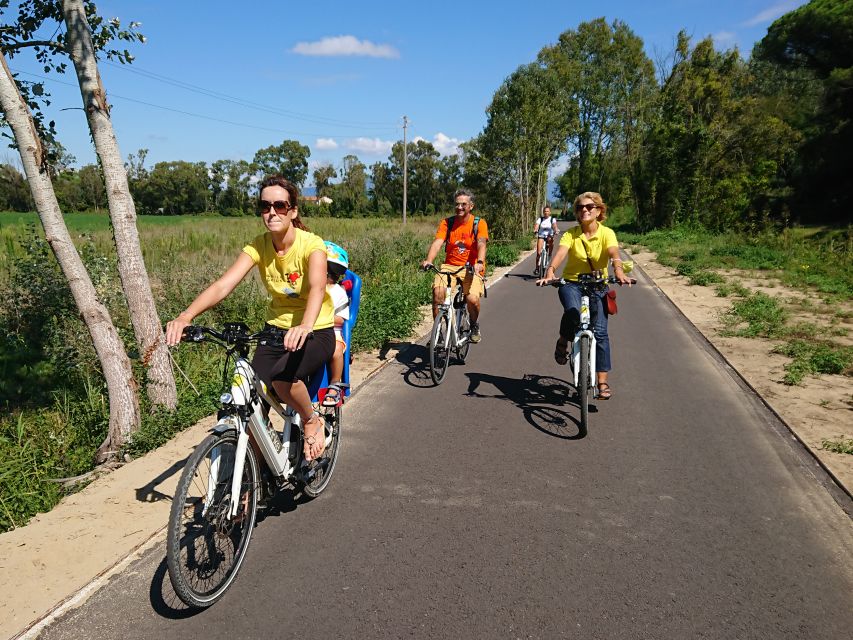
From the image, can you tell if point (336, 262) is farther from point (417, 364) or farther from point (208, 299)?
point (417, 364)

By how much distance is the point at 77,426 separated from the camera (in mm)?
5434

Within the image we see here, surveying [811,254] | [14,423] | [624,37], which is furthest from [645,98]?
[14,423]

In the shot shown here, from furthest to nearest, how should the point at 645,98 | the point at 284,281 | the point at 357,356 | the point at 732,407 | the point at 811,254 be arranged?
the point at 645,98, the point at 811,254, the point at 357,356, the point at 732,407, the point at 284,281

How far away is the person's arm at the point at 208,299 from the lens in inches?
111

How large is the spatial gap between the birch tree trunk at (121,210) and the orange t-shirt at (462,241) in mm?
3422

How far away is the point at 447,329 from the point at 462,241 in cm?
115

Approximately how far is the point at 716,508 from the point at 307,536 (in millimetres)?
2759

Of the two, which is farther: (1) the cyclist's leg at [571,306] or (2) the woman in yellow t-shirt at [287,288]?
(1) the cyclist's leg at [571,306]

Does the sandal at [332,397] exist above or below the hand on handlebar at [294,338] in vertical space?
below

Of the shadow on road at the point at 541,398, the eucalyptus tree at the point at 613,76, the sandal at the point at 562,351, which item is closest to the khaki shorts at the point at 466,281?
the shadow on road at the point at 541,398

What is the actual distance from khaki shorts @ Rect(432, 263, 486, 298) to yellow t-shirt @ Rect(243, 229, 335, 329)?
11.6ft

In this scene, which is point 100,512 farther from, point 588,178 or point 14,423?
point 588,178

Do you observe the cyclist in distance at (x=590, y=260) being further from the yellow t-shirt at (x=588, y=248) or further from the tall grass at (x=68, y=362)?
the tall grass at (x=68, y=362)

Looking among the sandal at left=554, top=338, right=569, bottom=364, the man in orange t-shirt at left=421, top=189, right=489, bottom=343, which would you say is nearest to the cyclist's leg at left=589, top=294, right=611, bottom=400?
the sandal at left=554, top=338, right=569, bottom=364
